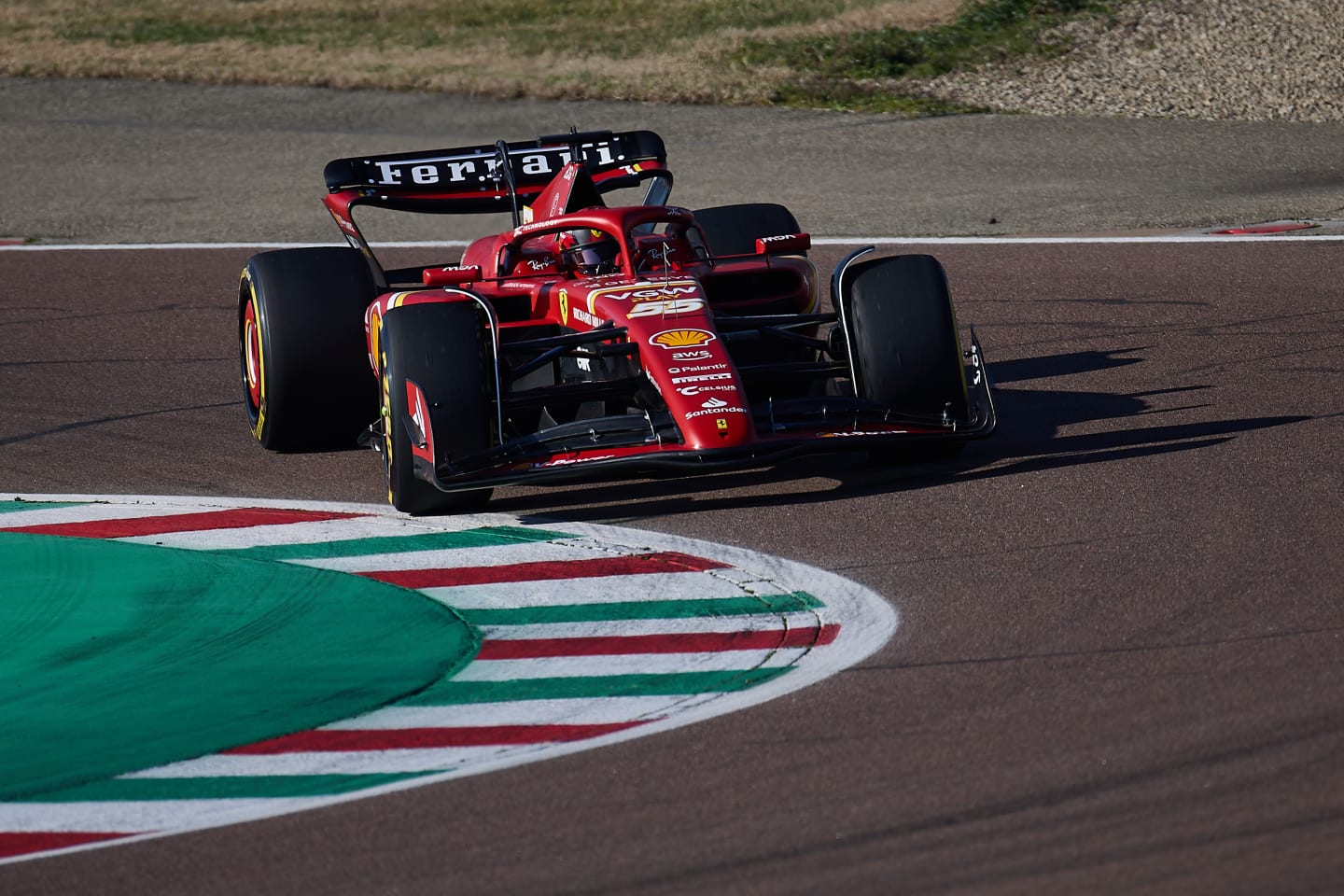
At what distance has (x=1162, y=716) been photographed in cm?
514

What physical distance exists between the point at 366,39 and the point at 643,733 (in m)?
18.1

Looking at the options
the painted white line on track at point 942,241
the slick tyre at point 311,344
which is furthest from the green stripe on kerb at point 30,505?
the painted white line on track at point 942,241

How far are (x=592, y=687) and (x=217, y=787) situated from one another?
45.6 inches

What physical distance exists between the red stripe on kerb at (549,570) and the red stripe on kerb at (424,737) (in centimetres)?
147

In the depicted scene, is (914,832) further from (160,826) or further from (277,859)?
(160,826)

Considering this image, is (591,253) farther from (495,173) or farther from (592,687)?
(592,687)

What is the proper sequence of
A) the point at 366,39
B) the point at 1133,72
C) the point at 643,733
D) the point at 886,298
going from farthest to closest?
the point at 366,39 → the point at 1133,72 → the point at 886,298 → the point at 643,733

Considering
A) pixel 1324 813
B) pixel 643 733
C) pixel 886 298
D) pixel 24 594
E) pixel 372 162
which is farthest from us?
pixel 372 162

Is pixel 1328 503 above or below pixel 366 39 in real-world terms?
below

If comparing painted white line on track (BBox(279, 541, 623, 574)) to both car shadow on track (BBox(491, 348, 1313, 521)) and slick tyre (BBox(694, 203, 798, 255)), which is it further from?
slick tyre (BBox(694, 203, 798, 255))

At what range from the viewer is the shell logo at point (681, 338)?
25.3 feet

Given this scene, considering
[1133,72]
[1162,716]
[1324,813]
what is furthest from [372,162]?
[1133,72]

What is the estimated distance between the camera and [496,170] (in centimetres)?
988

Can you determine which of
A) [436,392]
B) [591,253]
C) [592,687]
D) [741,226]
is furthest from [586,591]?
[741,226]
